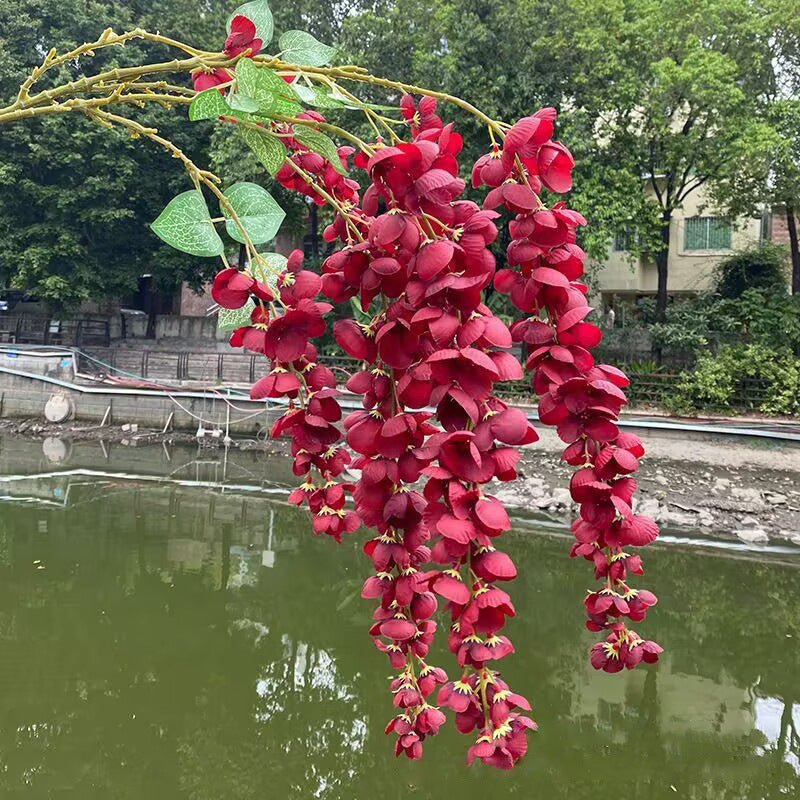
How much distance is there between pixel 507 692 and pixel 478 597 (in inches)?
3.9

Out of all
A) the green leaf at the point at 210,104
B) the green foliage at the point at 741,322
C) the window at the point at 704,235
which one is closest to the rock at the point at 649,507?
the green foliage at the point at 741,322

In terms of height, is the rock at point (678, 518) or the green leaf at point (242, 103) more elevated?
the green leaf at point (242, 103)

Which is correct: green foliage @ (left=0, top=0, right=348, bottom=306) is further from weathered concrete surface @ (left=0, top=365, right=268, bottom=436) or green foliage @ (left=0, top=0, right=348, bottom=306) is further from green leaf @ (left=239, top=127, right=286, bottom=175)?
green leaf @ (left=239, top=127, right=286, bottom=175)

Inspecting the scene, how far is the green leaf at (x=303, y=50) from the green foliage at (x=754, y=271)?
15.6 metres

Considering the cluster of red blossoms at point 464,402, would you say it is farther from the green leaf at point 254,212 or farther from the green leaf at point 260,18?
the green leaf at point 260,18

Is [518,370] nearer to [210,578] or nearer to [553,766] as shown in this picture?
[553,766]

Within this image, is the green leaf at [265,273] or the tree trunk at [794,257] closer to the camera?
the green leaf at [265,273]

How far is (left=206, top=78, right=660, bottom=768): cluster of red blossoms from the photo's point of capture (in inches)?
20.5

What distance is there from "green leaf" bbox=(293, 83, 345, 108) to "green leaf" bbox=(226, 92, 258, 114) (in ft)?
0.17

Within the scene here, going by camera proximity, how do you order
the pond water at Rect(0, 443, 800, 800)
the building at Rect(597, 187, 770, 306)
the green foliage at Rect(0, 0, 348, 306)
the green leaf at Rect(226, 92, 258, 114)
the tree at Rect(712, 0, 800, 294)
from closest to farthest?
1. the green leaf at Rect(226, 92, 258, 114)
2. the pond water at Rect(0, 443, 800, 800)
3. the tree at Rect(712, 0, 800, 294)
4. the green foliage at Rect(0, 0, 348, 306)
5. the building at Rect(597, 187, 770, 306)

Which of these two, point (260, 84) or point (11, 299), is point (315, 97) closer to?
point (260, 84)

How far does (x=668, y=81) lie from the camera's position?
38.2 feet

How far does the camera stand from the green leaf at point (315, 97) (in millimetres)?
679

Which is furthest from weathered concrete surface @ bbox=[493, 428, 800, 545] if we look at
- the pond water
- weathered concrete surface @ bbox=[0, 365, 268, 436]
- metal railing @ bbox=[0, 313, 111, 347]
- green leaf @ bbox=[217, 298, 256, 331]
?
metal railing @ bbox=[0, 313, 111, 347]
